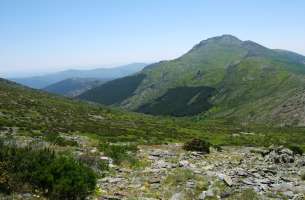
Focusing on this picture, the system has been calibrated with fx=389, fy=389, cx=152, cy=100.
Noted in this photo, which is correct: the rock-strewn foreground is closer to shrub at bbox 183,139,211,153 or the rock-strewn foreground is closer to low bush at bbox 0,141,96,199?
low bush at bbox 0,141,96,199

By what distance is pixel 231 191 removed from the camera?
54.1 ft

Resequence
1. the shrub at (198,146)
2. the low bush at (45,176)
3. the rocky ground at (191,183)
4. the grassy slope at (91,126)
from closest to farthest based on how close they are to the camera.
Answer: the low bush at (45,176)
the rocky ground at (191,183)
the shrub at (198,146)
the grassy slope at (91,126)

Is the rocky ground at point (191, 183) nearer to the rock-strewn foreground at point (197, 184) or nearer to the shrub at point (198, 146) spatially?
the rock-strewn foreground at point (197, 184)

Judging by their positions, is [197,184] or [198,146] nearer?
[197,184]

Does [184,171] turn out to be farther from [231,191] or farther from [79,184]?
[79,184]

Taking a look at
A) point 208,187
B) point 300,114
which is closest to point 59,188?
point 208,187

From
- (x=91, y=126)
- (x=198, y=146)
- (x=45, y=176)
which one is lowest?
(x=91, y=126)

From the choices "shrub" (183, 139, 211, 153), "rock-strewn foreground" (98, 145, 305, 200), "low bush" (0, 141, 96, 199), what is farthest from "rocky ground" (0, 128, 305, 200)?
"shrub" (183, 139, 211, 153)

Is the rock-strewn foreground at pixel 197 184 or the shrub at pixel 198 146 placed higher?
the rock-strewn foreground at pixel 197 184

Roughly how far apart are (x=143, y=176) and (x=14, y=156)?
6.45 metres

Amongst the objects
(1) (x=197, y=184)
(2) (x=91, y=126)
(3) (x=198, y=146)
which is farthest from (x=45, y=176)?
(2) (x=91, y=126)

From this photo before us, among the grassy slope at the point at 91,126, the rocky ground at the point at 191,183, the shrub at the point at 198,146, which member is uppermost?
the rocky ground at the point at 191,183

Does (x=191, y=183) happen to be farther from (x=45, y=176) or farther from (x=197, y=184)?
(x=45, y=176)

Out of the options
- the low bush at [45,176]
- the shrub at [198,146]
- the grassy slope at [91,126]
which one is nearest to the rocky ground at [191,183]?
the low bush at [45,176]
